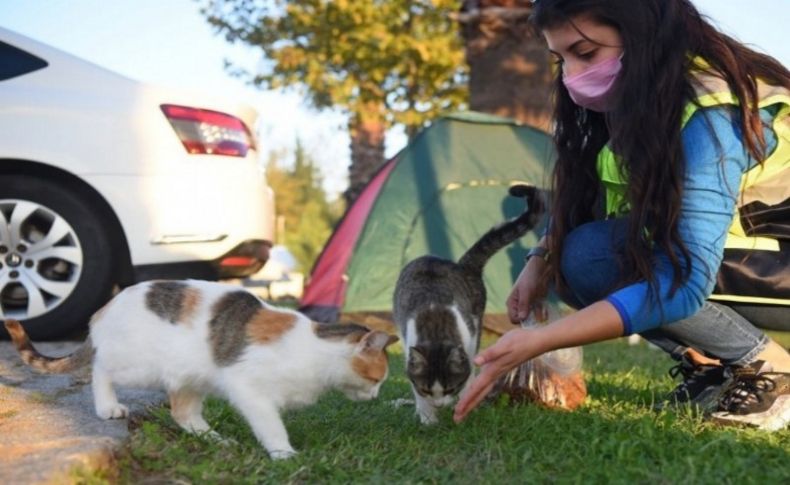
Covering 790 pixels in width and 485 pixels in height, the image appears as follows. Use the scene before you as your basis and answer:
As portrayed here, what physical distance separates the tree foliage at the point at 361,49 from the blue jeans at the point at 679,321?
37.3 feet

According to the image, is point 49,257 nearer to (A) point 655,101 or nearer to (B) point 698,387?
(B) point 698,387

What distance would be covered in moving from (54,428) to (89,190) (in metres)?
2.56

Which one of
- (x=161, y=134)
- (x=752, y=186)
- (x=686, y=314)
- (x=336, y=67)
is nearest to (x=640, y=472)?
(x=686, y=314)

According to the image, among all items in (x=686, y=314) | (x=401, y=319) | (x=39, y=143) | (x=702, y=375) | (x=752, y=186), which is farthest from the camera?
(x=39, y=143)

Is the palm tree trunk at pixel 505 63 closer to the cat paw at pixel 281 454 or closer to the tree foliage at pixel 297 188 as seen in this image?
the cat paw at pixel 281 454

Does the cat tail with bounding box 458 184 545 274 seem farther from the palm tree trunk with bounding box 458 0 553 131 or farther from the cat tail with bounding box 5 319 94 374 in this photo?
the palm tree trunk with bounding box 458 0 553 131

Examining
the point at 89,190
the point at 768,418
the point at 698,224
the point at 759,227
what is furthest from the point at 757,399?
the point at 89,190

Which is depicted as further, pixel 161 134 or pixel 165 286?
pixel 161 134

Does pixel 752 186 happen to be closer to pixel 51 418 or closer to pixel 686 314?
pixel 686 314

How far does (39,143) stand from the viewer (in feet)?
16.1

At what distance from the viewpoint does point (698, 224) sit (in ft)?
8.13

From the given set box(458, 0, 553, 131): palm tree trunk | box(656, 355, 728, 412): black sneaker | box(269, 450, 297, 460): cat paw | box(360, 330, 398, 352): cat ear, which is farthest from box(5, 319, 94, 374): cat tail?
box(458, 0, 553, 131): palm tree trunk

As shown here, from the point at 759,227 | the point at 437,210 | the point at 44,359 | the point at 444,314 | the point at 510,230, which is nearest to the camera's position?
the point at 759,227

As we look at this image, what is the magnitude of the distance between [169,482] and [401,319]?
5.86ft
